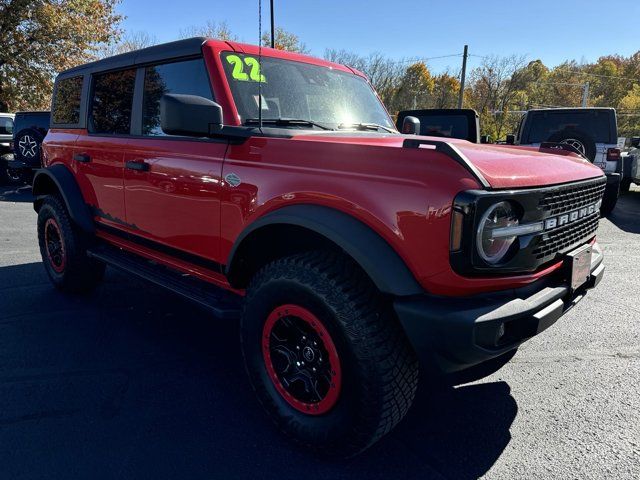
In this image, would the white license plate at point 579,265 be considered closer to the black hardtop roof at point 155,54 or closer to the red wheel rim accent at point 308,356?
the red wheel rim accent at point 308,356

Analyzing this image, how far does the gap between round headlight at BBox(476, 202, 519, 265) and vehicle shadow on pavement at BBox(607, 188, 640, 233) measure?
7228mm

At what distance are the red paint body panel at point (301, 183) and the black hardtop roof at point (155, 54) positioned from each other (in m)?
0.12

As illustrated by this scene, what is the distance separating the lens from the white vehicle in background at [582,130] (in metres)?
8.25

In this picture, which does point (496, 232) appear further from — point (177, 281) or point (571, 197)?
point (177, 281)

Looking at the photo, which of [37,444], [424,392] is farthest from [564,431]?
[37,444]

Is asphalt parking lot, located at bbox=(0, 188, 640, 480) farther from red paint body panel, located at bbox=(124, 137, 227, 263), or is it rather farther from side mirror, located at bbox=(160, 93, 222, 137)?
side mirror, located at bbox=(160, 93, 222, 137)

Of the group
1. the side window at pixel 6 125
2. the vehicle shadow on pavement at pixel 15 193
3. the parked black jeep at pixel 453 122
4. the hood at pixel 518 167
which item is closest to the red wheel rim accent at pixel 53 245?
the hood at pixel 518 167

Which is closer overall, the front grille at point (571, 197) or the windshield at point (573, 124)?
the front grille at point (571, 197)

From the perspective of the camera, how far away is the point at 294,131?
2568 millimetres

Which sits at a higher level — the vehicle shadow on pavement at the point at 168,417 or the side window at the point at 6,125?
the side window at the point at 6,125

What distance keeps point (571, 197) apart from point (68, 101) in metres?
4.21

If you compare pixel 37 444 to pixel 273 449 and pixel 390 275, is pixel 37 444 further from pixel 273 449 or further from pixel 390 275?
pixel 390 275

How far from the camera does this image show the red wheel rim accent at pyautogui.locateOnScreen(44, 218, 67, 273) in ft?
14.1

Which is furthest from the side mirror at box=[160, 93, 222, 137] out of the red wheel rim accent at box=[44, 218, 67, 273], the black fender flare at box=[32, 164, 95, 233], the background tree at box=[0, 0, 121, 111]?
the background tree at box=[0, 0, 121, 111]
